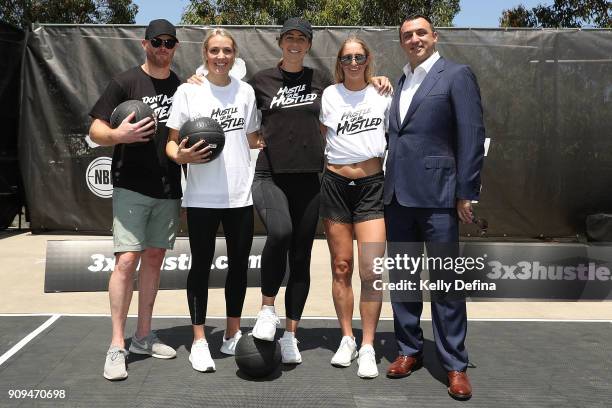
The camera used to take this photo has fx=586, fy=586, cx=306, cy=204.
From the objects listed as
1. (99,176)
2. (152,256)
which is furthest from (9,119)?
(152,256)

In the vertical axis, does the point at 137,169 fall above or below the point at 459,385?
above

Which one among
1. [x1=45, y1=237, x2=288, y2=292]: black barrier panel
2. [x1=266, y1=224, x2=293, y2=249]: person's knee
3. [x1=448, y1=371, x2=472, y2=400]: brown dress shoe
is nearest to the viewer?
[x1=448, y1=371, x2=472, y2=400]: brown dress shoe

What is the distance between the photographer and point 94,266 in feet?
18.3

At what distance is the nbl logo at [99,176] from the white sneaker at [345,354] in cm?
553

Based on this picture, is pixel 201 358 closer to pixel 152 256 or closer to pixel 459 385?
pixel 152 256

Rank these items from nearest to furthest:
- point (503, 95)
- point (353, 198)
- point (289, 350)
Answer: point (353, 198) < point (289, 350) < point (503, 95)

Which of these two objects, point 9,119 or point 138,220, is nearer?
point 138,220

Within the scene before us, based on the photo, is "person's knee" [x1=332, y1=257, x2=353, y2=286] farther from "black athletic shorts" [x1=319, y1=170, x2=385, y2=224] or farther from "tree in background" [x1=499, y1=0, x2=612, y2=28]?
"tree in background" [x1=499, y1=0, x2=612, y2=28]

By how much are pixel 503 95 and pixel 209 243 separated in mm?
5849

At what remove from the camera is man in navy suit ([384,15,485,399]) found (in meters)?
3.25

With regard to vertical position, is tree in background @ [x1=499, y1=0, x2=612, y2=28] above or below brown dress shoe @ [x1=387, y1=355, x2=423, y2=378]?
above

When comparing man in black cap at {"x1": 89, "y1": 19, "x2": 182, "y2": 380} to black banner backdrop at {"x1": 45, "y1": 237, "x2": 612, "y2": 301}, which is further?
black banner backdrop at {"x1": 45, "y1": 237, "x2": 612, "y2": 301}

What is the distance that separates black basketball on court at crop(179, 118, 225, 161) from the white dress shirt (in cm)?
108

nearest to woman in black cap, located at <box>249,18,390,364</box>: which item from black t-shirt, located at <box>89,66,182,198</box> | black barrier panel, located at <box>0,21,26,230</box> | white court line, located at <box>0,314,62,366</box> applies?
black t-shirt, located at <box>89,66,182,198</box>
